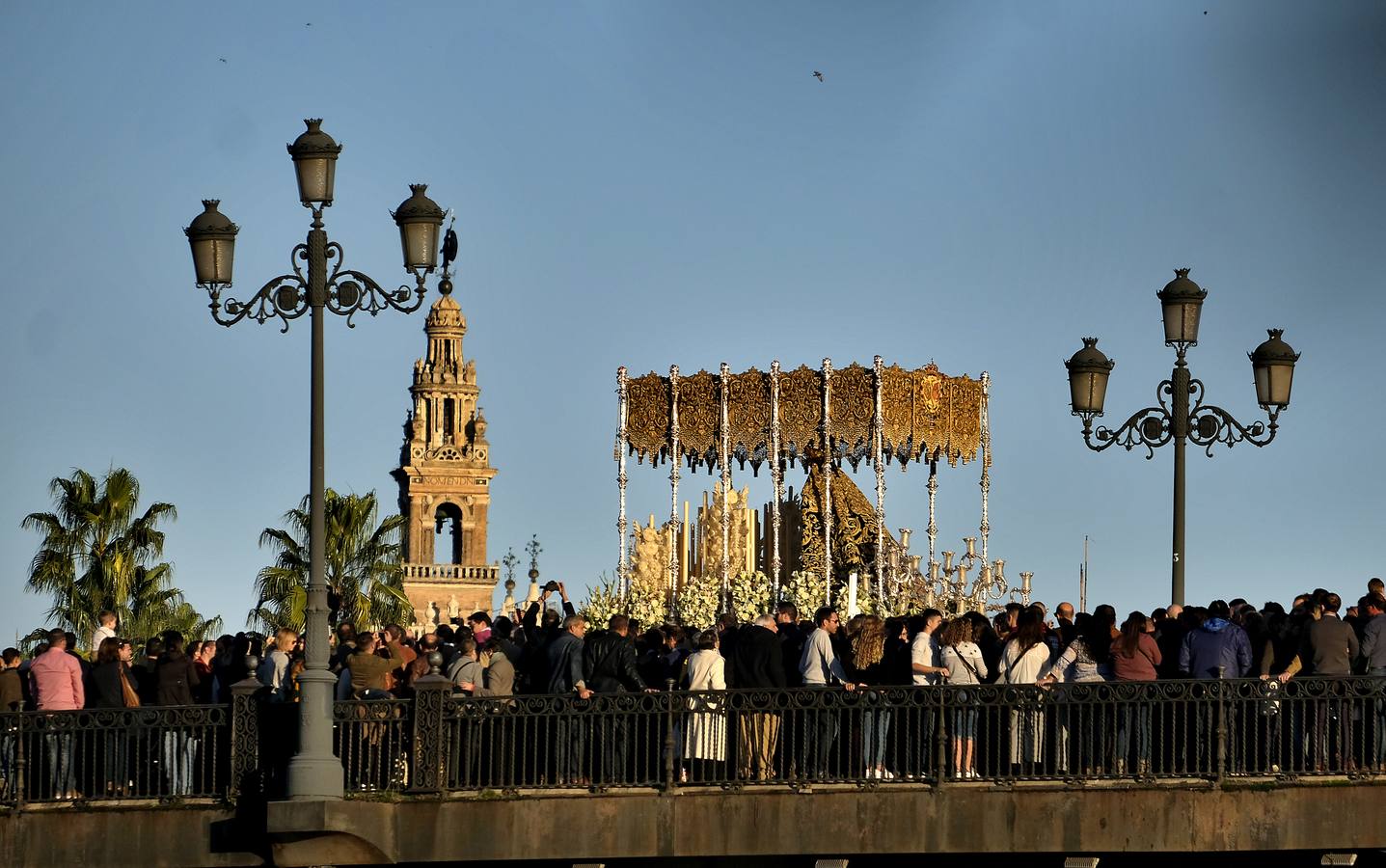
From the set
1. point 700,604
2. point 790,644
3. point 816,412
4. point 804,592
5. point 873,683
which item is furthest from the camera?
point 816,412

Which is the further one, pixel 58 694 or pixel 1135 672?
pixel 58 694

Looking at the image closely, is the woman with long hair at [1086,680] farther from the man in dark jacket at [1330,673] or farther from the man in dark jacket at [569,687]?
the man in dark jacket at [569,687]

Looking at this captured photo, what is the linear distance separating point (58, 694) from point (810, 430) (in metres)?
23.3

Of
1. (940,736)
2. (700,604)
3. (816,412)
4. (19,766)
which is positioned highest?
(816,412)

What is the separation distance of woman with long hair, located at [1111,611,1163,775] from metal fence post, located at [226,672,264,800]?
23.3 feet

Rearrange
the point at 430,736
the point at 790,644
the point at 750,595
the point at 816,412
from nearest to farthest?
the point at 430,736
the point at 790,644
the point at 750,595
the point at 816,412

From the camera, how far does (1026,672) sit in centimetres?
2548

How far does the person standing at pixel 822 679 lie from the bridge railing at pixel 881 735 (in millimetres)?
35

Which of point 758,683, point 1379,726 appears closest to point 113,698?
point 758,683

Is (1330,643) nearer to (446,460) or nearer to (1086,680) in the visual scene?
(1086,680)

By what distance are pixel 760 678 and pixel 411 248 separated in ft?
15.2

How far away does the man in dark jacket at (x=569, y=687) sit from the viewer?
25.4 metres

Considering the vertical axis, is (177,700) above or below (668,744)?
above

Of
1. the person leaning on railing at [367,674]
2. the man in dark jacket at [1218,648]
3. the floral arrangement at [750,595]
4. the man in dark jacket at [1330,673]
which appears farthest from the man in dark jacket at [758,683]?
the floral arrangement at [750,595]
